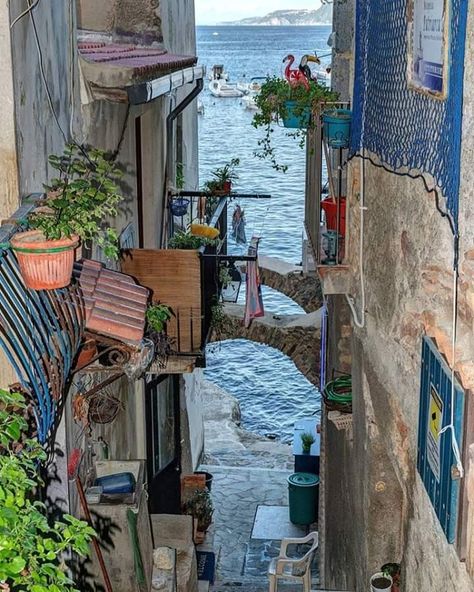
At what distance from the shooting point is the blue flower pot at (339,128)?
1020cm

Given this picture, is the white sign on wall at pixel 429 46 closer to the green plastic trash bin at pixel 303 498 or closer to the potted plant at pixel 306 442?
the green plastic trash bin at pixel 303 498

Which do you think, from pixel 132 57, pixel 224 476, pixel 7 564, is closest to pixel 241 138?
pixel 224 476

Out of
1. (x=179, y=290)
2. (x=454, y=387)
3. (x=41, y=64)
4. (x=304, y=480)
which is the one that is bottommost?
(x=304, y=480)

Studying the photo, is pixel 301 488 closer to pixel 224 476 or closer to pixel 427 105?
pixel 224 476

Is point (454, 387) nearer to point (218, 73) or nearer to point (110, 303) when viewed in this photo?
point (110, 303)

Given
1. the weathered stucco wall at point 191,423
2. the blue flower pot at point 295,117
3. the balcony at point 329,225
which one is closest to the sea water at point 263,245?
the weathered stucco wall at point 191,423

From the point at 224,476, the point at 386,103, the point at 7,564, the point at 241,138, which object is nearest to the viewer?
the point at 7,564

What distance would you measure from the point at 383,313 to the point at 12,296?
3704mm

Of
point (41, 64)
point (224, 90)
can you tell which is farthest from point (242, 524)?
point (224, 90)

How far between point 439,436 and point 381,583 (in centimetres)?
276

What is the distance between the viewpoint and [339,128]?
402 inches

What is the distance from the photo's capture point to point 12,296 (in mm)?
5418

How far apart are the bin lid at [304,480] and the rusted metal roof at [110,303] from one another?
32.9 feet

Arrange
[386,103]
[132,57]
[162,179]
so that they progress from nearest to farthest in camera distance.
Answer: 1. [386,103]
2. [132,57]
3. [162,179]
